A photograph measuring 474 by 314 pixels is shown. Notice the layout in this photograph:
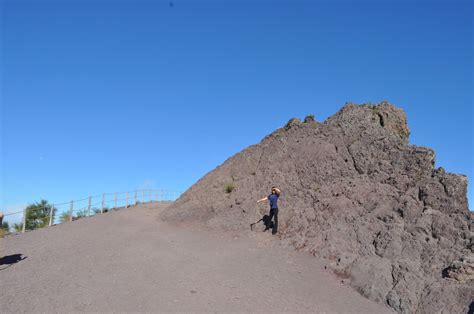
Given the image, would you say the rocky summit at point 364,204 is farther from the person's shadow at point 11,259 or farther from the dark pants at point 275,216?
the person's shadow at point 11,259

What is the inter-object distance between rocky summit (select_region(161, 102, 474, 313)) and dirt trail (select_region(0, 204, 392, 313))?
92 cm

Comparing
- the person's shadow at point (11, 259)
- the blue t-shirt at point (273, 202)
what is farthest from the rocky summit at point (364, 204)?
the person's shadow at point (11, 259)

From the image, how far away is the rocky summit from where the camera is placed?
39.8 feet

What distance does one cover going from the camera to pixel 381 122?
19.1 metres

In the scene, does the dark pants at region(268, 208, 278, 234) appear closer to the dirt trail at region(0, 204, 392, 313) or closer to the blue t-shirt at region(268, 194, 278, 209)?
the blue t-shirt at region(268, 194, 278, 209)

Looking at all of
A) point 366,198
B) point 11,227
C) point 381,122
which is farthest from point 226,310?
point 11,227

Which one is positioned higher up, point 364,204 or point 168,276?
point 364,204

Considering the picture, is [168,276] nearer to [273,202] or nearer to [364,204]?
[273,202]

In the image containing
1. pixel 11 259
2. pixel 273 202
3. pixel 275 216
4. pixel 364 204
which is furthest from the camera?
pixel 273 202

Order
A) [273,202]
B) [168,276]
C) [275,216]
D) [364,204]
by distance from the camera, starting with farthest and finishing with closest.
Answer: [273,202] < [275,216] < [364,204] < [168,276]

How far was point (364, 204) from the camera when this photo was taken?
15.5m

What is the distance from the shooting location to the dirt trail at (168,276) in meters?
11.1

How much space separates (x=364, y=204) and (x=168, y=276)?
726 cm

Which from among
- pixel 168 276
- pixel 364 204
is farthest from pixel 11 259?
pixel 364 204
